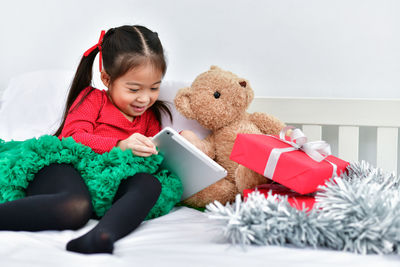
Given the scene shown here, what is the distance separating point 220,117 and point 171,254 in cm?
49

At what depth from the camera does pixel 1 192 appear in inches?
31.5

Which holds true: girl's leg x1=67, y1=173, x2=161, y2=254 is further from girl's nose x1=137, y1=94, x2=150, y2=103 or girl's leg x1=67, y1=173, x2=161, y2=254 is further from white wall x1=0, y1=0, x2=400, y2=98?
white wall x1=0, y1=0, x2=400, y2=98

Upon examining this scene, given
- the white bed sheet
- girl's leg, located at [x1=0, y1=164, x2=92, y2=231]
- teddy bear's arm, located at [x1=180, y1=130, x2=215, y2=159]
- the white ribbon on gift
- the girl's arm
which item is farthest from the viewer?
teddy bear's arm, located at [x1=180, y1=130, x2=215, y2=159]

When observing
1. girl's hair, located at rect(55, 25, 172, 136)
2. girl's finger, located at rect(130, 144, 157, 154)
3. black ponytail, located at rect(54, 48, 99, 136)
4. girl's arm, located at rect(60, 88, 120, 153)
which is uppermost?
girl's hair, located at rect(55, 25, 172, 136)

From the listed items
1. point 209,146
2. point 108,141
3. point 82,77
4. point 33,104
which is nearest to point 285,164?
point 209,146

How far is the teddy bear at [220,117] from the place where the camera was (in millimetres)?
958

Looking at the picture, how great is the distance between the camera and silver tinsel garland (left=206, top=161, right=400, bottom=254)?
544 millimetres

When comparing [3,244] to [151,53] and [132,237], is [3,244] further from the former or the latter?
[151,53]

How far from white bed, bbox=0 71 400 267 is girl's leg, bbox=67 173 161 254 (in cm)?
2

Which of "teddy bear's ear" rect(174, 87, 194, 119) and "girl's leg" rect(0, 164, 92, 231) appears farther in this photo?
"teddy bear's ear" rect(174, 87, 194, 119)

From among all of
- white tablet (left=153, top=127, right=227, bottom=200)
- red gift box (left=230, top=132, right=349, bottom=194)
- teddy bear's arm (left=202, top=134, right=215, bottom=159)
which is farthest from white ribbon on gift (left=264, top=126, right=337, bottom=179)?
teddy bear's arm (left=202, top=134, right=215, bottom=159)

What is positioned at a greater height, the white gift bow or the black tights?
the white gift bow

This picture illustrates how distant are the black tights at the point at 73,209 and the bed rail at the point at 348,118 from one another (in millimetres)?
628

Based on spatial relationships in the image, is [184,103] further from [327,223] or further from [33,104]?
[33,104]
